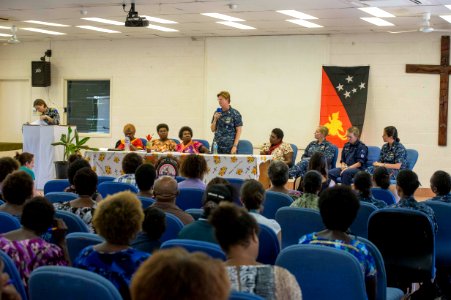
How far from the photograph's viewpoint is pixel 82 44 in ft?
47.5

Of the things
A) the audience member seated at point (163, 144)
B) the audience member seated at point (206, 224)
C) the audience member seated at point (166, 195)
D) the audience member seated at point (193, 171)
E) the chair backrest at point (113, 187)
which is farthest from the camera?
the audience member seated at point (163, 144)

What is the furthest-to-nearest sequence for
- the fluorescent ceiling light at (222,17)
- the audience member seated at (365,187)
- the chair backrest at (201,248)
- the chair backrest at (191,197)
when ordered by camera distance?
1. the fluorescent ceiling light at (222,17)
2. the chair backrest at (191,197)
3. the audience member seated at (365,187)
4. the chair backrest at (201,248)

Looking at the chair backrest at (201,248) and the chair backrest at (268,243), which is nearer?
the chair backrest at (201,248)

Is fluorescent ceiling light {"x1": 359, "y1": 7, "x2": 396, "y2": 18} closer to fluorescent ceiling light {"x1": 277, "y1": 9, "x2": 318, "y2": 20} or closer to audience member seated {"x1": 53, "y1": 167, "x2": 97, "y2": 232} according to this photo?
fluorescent ceiling light {"x1": 277, "y1": 9, "x2": 318, "y2": 20}

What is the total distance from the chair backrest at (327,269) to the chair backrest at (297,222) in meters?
1.21

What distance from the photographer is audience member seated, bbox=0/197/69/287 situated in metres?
3.10

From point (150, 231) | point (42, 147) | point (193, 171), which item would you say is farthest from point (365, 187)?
point (42, 147)

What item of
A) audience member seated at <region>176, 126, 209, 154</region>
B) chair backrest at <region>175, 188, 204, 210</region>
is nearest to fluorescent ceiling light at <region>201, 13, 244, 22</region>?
audience member seated at <region>176, 126, 209, 154</region>

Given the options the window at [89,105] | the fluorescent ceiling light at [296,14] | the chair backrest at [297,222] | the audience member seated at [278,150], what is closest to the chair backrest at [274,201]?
the chair backrest at [297,222]

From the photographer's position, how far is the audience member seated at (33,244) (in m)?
3.10

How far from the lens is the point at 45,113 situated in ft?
36.8

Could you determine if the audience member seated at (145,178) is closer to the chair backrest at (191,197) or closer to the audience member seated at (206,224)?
the chair backrest at (191,197)

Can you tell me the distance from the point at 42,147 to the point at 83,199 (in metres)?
6.87

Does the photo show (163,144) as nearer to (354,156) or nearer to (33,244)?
(354,156)
